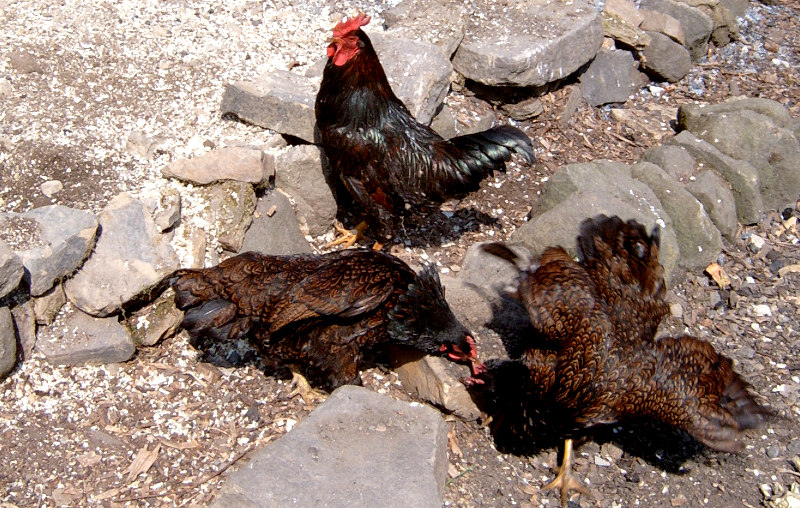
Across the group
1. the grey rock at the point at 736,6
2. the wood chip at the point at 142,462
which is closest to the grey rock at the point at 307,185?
the wood chip at the point at 142,462

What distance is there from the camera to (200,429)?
405cm

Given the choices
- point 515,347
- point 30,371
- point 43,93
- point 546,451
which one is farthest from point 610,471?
point 43,93

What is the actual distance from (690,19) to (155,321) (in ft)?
22.8

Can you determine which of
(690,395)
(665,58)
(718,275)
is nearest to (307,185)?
(690,395)

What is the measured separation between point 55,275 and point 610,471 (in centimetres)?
356

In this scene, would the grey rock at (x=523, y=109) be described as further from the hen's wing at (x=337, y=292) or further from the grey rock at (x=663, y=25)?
the hen's wing at (x=337, y=292)

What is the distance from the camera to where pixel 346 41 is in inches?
182

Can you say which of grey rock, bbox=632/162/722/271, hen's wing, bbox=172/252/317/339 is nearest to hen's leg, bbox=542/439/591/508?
hen's wing, bbox=172/252/317/339

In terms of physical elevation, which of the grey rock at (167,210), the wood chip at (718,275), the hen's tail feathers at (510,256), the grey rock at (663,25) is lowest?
the wood chip at (718,275)

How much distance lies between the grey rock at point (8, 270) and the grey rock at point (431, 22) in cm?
Answer: 369

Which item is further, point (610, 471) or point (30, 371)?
point (610, 471)

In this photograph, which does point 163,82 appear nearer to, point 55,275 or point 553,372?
point 55,275

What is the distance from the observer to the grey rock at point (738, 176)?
20.4 feet

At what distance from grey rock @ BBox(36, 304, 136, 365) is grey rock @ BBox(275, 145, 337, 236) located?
5.38ft
